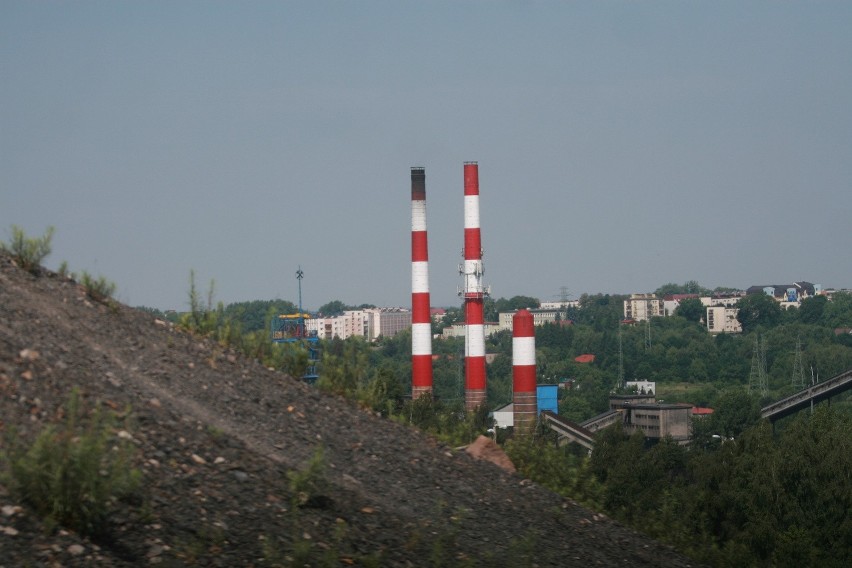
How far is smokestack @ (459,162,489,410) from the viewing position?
32.1 meters

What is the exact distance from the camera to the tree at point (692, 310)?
132m

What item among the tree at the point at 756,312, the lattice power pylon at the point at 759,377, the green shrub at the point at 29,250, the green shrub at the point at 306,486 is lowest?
the lattice power pylon at the point at 759,377

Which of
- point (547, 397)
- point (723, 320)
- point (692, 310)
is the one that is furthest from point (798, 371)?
point (547, 397)

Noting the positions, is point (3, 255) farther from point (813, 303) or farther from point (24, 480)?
point (813, 303)

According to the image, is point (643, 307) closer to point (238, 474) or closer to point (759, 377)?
point (759, 377)

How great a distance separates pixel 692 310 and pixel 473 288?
337ft

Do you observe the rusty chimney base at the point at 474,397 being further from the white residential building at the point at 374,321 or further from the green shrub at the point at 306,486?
the white residential building at the point at 374,321

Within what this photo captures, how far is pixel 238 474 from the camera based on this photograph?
6.25 meters

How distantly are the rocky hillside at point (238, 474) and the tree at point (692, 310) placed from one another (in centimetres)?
12637

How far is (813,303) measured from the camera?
130 m

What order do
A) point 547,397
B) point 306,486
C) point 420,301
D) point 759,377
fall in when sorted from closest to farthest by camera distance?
point 306,486 → point 420,301 → point 547,397 → point 759,377

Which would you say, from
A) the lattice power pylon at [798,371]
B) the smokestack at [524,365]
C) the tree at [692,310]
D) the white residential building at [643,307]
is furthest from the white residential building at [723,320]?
the smokestack at [524,365]

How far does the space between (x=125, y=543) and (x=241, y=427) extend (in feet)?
6.29

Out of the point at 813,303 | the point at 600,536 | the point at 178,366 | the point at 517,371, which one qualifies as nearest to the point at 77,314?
the point at 178,366
